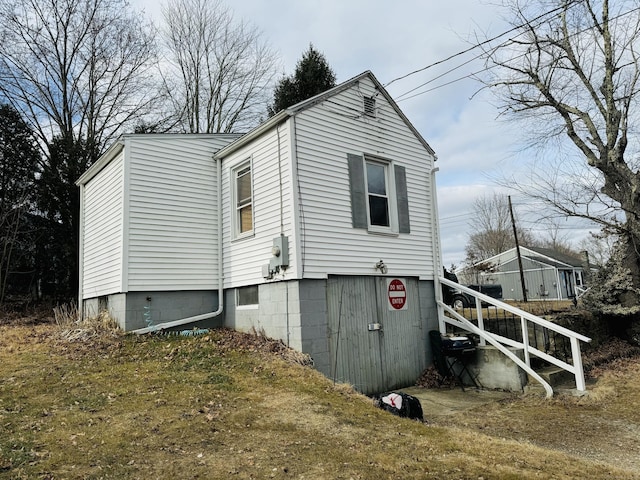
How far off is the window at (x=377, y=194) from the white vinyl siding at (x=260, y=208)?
2.09 meters

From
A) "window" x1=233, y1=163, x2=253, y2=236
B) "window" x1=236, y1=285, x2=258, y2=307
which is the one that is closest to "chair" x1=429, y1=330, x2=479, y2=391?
"window" x1=236, y1=285, x2=258, y2=307

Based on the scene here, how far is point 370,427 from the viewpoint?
5.30m

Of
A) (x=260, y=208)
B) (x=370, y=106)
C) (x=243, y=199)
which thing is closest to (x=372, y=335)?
(x=260, y=208)

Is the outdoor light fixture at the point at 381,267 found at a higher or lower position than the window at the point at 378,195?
lower

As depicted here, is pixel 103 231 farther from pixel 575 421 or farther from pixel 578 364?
pixel 578 364

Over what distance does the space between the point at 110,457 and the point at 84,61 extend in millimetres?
19981

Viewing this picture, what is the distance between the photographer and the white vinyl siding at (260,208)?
Answer: 27.5 ft

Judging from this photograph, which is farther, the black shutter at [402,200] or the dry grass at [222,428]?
the black shutter at [402,200]

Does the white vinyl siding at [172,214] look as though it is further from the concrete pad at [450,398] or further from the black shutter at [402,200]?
the concrete pad at [450,398]

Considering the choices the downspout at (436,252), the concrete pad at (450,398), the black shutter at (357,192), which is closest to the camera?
the concrete pad at (450,398)

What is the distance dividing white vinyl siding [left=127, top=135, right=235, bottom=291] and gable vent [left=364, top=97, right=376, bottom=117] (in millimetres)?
3903

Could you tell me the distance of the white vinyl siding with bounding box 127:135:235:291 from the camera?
30.9 feet

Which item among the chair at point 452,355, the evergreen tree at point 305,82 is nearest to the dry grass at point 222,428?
the chair at point 452,355

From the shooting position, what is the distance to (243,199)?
32.6ft
